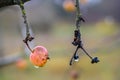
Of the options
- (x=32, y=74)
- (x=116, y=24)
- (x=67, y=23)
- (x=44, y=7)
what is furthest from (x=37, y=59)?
(x=44, y=7)

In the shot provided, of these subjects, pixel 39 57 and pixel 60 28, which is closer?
pixel 39 57

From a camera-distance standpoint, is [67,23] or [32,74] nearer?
[32,74]

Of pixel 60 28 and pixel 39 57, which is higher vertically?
pixel 39 57

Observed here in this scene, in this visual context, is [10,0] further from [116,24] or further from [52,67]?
[116,24]

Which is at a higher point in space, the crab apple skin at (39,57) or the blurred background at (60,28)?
the crab apple skin at (39,57)

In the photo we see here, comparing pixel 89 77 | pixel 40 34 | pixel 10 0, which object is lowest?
pixel 40 34

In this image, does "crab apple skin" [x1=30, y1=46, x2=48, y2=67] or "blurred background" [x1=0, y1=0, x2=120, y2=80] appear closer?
"crab apple skin" [x1=30, y1=46, x2=48, y2=67]

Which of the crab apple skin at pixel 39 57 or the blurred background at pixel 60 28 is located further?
the blurred background at pixel 60 28

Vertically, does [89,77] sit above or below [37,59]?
below
